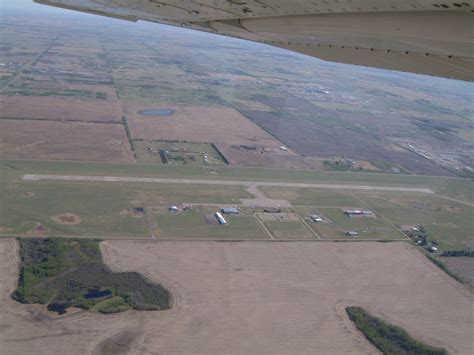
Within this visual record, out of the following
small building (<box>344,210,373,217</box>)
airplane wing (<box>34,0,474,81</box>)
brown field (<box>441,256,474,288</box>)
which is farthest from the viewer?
small building (<box>344,210,373,217</box>)

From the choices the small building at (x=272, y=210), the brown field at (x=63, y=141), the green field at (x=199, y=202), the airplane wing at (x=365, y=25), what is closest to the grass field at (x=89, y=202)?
the green field at (x=199, y=202)

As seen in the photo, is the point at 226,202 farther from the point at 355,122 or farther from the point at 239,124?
the point at 355,122

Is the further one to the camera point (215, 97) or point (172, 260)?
point (215, 97)

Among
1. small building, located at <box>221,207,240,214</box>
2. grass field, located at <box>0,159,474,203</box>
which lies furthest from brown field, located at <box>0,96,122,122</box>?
small building, located at <box>221,207,240,214</box>

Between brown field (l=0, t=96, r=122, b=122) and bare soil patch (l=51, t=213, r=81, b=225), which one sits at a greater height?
brown field (l=0, t=96, r=122, b=122)

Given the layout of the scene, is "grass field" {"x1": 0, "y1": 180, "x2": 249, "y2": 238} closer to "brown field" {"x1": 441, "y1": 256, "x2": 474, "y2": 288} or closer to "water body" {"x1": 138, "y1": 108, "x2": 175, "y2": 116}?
"brown field" {"x1": 441, "y1": 256, "x2": 474, "y2": 288}

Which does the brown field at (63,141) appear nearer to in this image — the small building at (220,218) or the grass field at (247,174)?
the grass field at (247,174)

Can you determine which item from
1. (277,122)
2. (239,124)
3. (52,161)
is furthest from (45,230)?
(277,122)
